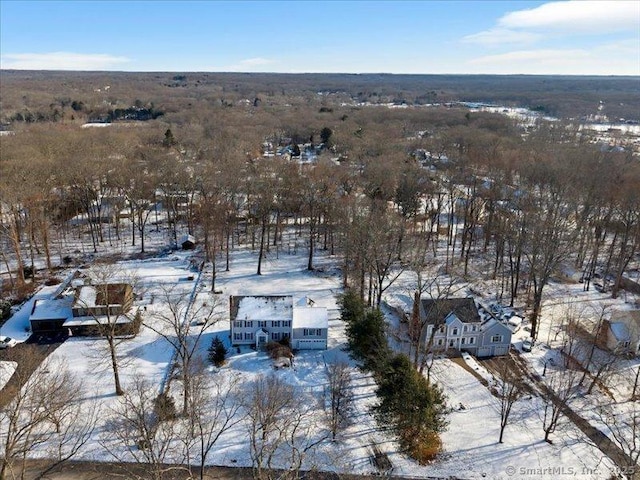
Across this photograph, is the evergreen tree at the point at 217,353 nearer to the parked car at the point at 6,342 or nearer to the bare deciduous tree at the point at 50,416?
the bare deciduous tree at the point at 50,416

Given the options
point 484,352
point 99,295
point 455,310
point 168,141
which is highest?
point 168,141

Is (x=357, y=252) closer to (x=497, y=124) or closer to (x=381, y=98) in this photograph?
(x=497, y=124)

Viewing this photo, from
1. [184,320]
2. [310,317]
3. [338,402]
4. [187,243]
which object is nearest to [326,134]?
[187,243]

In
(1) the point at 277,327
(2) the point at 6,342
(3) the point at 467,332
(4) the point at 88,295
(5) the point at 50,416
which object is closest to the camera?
(5) the point at 50,416

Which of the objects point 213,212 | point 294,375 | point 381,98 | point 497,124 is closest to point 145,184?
point 213,212

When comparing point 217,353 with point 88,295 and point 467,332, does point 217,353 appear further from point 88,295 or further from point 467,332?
point 467,332

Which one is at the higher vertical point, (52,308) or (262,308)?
(262,308)
